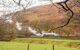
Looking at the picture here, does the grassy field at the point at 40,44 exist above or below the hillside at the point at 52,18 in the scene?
below

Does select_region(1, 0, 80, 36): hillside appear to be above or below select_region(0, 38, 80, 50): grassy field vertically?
above

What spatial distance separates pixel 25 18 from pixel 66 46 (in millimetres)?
1240

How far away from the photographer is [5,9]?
667 cm

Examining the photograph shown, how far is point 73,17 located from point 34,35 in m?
1.07

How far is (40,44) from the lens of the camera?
6387 millimetres

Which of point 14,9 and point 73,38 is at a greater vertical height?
point 14,9

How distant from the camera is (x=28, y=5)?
659 centimetres

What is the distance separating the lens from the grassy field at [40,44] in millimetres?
6289

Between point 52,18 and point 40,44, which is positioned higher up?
point 52,18

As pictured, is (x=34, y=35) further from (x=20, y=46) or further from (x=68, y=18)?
(x=68, y=18)

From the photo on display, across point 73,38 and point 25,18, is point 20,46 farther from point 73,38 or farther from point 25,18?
point 73,38

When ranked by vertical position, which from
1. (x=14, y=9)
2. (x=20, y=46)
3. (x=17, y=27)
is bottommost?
(x=20, y=46)

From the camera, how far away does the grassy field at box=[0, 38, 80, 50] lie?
629cm

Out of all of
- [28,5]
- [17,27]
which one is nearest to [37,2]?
[28,5]
